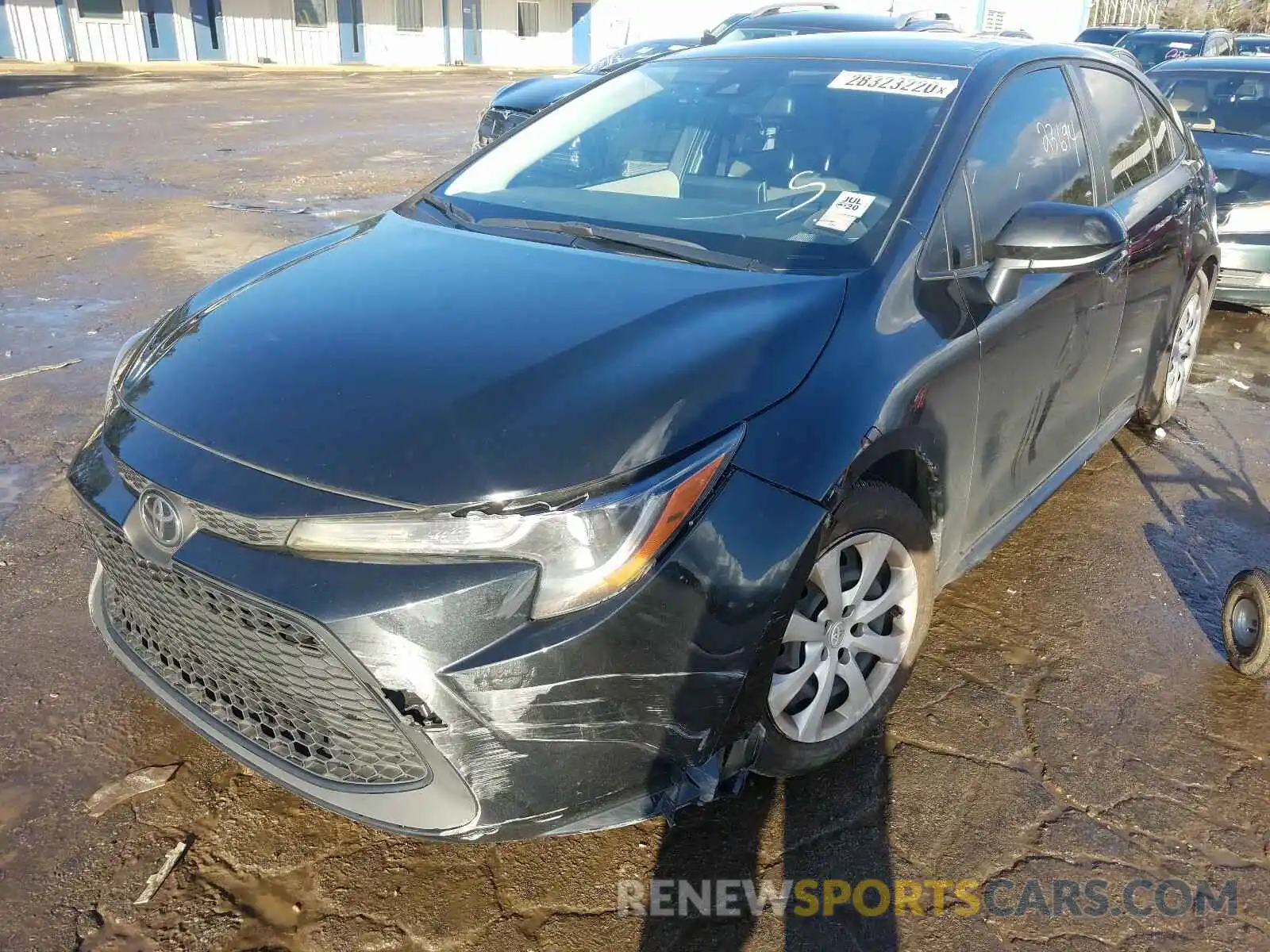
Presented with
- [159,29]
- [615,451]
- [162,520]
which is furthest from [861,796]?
[159,29]

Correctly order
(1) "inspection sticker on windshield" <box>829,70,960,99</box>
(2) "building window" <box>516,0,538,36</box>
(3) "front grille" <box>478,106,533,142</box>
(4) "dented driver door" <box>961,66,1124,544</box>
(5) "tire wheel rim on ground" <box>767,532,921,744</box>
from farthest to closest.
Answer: (2) "building window" <box>516,0,538,36</box>, (3) "front grille" <box>478,106,533,142</box>, (1) "inspection sticker on windshield" <box>829,70,960,99</box>, (4) "dented driver door" <box>961,66,1124,544</box>, (5) "tire wheel rim on ground" <box>767,532,921,744</box>

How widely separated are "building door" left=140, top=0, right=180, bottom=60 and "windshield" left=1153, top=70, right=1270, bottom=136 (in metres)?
27.1

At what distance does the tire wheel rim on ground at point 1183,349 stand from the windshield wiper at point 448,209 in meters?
3.29

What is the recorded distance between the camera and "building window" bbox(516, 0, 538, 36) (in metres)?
33.9

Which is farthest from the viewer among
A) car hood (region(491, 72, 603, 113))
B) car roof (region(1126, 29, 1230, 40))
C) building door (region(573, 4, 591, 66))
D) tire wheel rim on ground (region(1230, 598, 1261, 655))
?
building door (region(573, 4, 591, 66))

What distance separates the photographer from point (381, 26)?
3078 centimetres

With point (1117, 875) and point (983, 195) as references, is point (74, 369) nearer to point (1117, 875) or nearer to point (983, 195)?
point (983, 195)

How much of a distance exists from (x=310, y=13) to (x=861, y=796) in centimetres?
3234

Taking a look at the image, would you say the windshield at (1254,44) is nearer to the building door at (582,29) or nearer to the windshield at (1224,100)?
the windshield at (1224,100)

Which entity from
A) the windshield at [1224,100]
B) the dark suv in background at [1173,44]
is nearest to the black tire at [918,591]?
the windshield at [1224,100]

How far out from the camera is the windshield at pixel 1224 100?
7.60m

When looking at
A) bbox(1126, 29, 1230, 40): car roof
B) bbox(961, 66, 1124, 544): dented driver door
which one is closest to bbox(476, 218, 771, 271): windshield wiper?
bbox(961, 66, 1124, 544): dented driver door

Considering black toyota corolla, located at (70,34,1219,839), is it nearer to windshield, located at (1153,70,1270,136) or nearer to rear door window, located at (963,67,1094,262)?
rear door window, located at (963,67,1094,262)

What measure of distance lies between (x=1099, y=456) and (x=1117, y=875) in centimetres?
276
